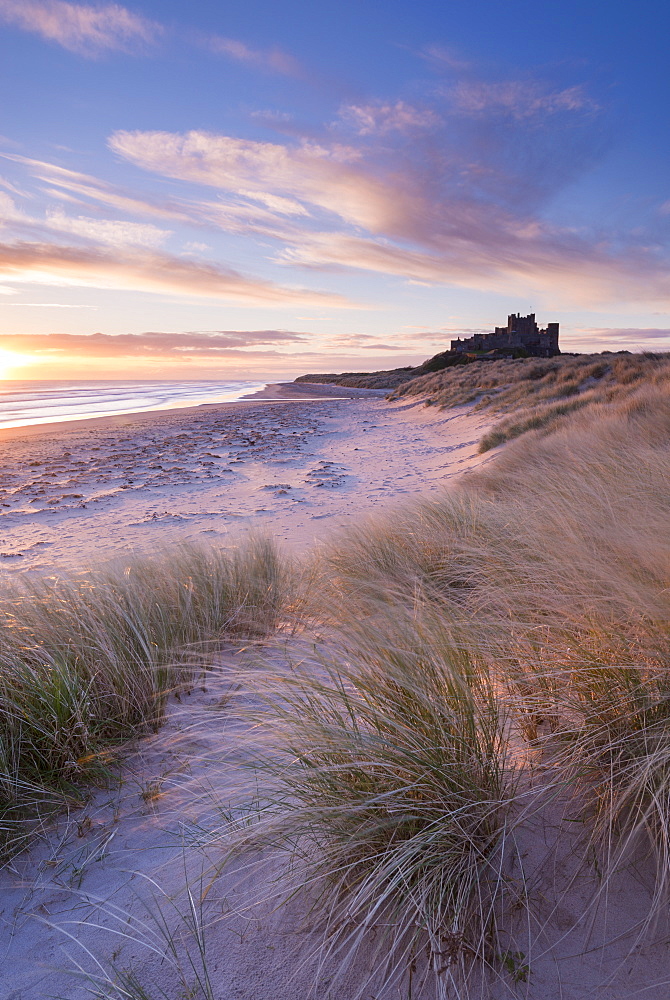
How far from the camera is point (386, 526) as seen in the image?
4.65m

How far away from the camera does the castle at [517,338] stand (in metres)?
66.4

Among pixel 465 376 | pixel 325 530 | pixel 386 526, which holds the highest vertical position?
pixel 465 376

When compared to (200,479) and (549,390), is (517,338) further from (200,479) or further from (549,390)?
(200,479)

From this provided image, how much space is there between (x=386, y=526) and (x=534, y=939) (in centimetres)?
338

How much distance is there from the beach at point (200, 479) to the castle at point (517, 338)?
52.4 meters

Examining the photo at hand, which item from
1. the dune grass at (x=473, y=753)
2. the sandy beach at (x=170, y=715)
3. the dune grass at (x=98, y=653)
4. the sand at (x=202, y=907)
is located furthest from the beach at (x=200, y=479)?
the dune grass at (x=473, y=753)

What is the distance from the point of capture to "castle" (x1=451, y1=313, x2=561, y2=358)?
6638cm

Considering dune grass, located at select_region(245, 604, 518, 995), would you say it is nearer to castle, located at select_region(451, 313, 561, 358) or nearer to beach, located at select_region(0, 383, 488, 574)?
beach, located at select_region(0, 383, 488, 574)

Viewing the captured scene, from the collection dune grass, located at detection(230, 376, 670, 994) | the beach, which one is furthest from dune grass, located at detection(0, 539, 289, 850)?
the beach

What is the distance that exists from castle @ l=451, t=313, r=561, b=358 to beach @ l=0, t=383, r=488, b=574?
2063 inches

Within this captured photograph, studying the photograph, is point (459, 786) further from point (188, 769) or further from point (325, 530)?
point (325, 530)

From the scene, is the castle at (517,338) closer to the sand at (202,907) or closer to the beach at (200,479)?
the beach at (200,479)

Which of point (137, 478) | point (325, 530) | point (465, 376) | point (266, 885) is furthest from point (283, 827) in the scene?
point (465, 376)

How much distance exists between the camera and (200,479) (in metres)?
10.4
